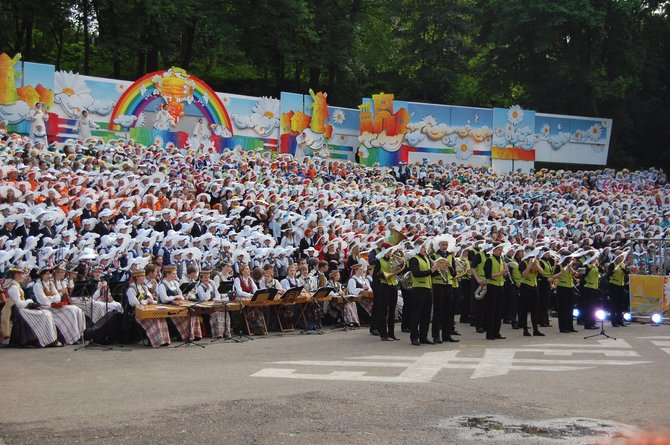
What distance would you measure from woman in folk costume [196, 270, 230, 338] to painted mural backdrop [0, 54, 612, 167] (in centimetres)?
1750

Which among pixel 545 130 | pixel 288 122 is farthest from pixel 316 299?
pixel 545 130

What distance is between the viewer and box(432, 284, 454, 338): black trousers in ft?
54.7

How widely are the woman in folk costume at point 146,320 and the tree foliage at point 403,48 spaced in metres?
30.3

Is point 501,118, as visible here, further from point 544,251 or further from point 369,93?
point 544,251

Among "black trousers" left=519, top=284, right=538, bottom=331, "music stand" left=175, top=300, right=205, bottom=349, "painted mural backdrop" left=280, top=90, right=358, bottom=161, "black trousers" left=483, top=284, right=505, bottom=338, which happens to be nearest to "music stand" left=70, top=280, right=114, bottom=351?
"music stand" left=175, top=300, right=205, bottom=349

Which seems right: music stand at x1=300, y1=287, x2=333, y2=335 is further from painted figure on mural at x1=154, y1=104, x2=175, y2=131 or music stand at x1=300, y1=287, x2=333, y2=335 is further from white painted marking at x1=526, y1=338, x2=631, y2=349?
painted figure on mural at x1=154, y1=104, x2=175, y2=131

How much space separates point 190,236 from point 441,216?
455 inches

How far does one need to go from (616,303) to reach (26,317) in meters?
14.2

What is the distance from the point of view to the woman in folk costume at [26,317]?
15.0 metres

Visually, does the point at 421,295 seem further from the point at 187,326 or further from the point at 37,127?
the point at 37,127

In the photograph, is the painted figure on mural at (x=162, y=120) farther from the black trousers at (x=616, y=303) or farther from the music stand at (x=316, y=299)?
the black trousers at (x=616, y=303)

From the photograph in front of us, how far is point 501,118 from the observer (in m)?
45.1

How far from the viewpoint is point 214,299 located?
1728 centimetres

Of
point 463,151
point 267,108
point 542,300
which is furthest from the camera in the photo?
point 463,151
